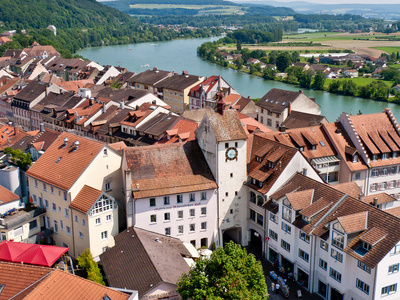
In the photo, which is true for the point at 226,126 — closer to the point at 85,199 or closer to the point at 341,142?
the point at 85,199

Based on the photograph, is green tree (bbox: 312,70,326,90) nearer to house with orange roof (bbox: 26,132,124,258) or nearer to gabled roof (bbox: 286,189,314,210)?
house with orange roof (bbox: 26,132,124,258)

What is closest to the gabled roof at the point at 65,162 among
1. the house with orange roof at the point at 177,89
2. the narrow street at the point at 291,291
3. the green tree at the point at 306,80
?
the narrow street at the point at 291,291

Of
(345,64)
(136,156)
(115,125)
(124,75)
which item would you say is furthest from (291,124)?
(345,64)

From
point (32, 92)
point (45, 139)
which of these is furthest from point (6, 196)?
point (32, 92)

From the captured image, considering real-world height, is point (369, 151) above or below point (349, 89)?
above

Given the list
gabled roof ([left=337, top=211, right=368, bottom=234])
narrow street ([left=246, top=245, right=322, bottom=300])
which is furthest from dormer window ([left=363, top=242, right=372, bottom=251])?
narrow street ([left=246, top=245, right=322, bottom=300])

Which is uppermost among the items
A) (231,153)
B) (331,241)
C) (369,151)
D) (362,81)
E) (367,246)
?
(231,153)

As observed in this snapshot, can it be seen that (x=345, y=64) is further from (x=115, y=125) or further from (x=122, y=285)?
(x=122, y=285)
